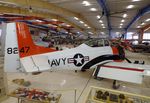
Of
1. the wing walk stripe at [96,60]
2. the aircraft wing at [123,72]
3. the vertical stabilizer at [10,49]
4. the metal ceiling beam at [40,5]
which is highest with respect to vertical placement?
the metal ceiling beam at [40,5]

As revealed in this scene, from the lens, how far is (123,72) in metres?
4.45

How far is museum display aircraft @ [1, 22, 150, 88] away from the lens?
12.0 ft

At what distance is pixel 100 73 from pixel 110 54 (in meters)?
1.03

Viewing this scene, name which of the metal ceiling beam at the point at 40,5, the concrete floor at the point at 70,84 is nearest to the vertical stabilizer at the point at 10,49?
the concrete floor at the point at 70,84

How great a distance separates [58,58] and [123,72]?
2188mm

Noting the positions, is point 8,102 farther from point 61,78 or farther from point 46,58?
point 61,78

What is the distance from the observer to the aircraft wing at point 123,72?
4.19 meters

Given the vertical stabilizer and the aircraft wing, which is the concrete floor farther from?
the vertical stabilizer

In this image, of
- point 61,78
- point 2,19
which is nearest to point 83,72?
point 61,78

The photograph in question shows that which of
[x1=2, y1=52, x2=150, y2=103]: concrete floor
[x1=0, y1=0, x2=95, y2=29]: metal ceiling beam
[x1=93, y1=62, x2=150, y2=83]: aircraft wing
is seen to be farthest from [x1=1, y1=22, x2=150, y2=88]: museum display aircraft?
[x1=0, y1=0, x2=95, y2=29]: metal ceiling beam

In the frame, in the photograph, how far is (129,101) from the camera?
8.81ft

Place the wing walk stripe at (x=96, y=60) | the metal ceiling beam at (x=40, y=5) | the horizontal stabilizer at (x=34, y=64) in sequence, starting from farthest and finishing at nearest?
the metal ceiling beam at (x=40, y=5), the wing walk stripe at (x=96, y=60), the horizontal stabilizer at (x=34, y=64)

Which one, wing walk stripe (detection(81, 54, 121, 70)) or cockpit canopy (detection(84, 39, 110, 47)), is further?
cockpit canopy (detection(84, 39, 110, 47))

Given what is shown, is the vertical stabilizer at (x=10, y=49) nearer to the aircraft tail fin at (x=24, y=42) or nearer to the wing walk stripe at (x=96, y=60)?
the aircraft tail fin at (x=24, y=42)
